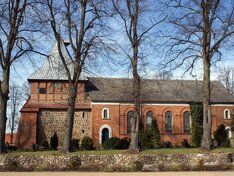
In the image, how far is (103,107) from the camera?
1721 inches

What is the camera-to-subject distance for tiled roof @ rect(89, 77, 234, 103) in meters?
44.4

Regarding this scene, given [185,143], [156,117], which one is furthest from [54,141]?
[185,143]

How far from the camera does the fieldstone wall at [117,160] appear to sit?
21172 millimetres

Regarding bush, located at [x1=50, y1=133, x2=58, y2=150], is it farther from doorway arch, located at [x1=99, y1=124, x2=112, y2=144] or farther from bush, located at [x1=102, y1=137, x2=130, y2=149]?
doorway arch, located at [x1=99, y1=124, x2=112, y2=144]

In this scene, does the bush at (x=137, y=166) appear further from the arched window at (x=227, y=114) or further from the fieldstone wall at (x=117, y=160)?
the arched window at (x=227, y=114)

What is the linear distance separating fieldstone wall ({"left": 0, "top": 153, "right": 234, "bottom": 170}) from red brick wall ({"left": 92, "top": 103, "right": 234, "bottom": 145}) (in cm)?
2050

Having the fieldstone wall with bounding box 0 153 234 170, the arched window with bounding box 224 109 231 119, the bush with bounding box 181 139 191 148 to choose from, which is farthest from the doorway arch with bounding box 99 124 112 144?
the fieldstone wall with bounding box 0 153 234 170

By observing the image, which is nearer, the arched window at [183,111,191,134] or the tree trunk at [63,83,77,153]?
the tree trunk at [63,83,77,153]

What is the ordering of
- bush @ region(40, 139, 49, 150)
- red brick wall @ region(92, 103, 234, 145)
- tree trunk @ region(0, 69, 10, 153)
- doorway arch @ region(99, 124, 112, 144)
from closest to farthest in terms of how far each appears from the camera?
1. tree trunk @ region(0, 69, 10, 153)
2. bush @ region(40, 139, 49, 150)
3. doorway arch @ region(99, 124, 112, 144)
4. red brick wall @ region(92, 103, 234, 145)

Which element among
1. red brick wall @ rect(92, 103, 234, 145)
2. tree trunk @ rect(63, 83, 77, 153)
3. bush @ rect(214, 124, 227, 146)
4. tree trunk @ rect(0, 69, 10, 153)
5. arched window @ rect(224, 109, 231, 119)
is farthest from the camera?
arched window @ rect(224, 109, 231, 119)

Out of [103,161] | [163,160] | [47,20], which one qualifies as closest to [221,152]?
[163,160]

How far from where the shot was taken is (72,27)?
25297mm

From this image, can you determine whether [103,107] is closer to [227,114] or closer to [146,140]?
[146,140]

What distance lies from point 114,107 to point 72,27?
20334mm
